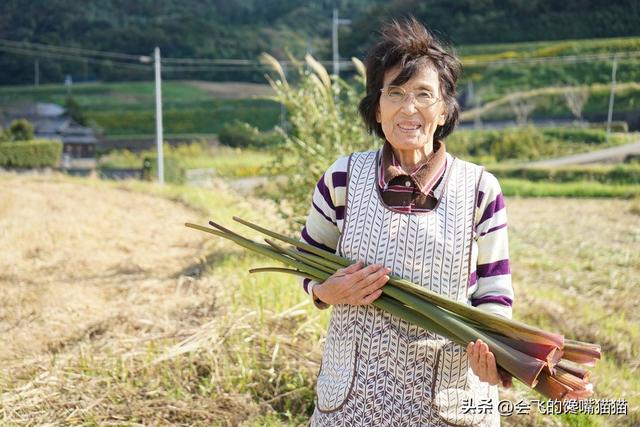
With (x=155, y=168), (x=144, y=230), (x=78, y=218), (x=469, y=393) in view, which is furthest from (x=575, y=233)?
(x=155, y=168)

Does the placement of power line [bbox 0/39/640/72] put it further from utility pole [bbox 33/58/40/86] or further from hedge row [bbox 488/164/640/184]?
hedge row [bbox 488/164/640/184]

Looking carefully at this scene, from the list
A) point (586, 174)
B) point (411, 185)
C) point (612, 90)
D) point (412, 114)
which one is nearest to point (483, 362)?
point (411, 185)

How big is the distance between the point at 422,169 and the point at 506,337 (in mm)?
420

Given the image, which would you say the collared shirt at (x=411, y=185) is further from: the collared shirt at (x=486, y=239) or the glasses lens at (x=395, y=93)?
the glasses lens at (x=395, y=93)

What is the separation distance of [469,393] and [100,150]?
117 ft

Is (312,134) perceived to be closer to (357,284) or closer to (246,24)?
(357,284)

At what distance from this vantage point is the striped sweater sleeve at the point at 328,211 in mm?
1852

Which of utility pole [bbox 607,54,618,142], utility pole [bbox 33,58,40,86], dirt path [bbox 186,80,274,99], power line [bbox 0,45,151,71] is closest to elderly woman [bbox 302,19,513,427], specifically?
utility pole [bbox 607,54,618,142]

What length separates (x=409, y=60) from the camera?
1.77 meters

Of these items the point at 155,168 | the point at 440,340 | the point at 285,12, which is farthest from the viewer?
the point at 285,12

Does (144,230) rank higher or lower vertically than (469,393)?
lower

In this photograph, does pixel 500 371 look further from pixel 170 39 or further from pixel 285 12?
pixel 285 12

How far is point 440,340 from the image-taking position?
1797 millimetres

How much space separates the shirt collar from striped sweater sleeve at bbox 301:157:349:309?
0.10 m
